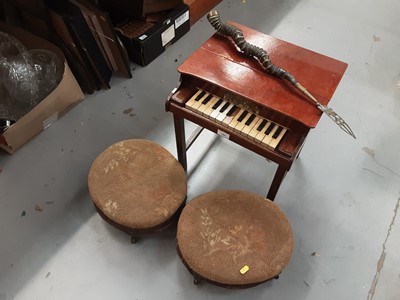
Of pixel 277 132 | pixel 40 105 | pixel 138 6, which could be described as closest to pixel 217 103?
pixel 277 132

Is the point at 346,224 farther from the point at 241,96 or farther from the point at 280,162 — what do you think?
Result: the point at 241,96

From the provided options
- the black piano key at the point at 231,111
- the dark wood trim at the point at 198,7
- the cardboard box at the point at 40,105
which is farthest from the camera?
the dark wood trim at the point at 198,7

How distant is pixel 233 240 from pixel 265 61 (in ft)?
2.20

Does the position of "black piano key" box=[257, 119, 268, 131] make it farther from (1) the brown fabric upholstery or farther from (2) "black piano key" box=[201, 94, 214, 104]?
(1) the brown fabric upholstery

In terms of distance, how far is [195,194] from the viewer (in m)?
1.75

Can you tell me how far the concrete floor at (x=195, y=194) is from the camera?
1.50 m

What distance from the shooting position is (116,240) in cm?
160

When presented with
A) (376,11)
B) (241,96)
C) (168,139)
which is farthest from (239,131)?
(376,11)

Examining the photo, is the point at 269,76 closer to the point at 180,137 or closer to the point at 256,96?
the point at 256,96

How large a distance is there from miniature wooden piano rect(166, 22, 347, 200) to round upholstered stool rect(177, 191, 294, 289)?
0.18m

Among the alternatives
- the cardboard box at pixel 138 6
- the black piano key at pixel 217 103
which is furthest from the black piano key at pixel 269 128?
the cardboard box at pixel 138 6

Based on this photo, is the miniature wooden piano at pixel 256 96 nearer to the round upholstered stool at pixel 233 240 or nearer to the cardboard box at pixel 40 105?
the round upholstered stool at pixel 233 240

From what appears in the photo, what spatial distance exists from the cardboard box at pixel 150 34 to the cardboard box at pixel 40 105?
439 mm

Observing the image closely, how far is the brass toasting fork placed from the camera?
4.06 ft
